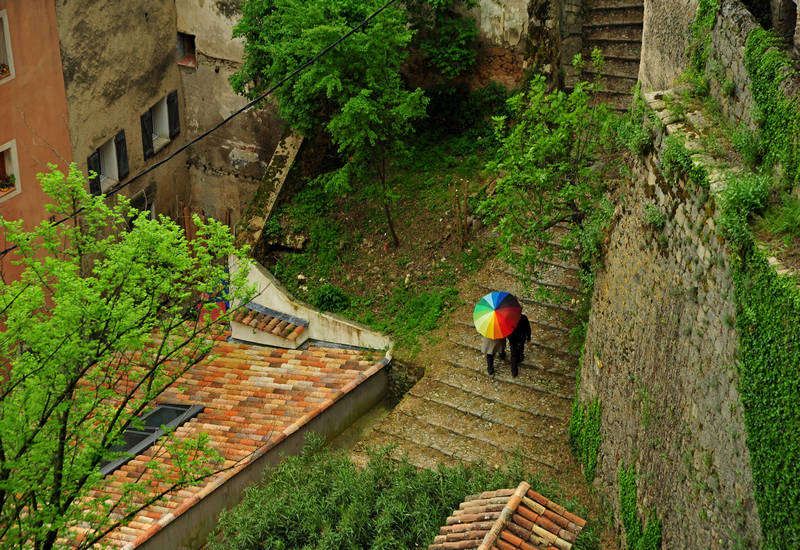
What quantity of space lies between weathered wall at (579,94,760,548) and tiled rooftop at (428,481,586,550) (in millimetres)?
1364

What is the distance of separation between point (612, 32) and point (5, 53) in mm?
11891

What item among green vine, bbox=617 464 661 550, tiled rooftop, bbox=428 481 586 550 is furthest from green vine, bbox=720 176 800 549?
green vine, bbox=617 464 661 550

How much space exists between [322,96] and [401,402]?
6.13 metres

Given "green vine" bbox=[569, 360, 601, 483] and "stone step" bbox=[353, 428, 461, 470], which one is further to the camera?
"stone step" bbox=[353, 428, 461, 470]

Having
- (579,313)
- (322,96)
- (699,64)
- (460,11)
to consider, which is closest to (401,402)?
(579,313)

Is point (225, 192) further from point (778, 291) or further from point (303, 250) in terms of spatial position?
point (778, 291)

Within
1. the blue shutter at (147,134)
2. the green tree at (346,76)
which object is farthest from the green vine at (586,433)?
the blue shutter at (147,134)

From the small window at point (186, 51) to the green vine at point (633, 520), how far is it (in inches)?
604

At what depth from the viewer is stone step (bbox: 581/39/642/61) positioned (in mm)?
19422

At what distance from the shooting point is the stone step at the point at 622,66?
1916 centimetres

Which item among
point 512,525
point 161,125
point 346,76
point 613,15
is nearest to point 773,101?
point 512,525

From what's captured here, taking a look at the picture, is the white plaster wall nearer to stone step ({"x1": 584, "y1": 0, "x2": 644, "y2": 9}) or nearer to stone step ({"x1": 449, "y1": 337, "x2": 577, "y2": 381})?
stone step ({"x1": 449, "y1": 337, "x2": 577, "y2": 381})

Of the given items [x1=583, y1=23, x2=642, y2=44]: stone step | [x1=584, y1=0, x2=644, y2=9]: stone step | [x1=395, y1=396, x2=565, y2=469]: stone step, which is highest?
[x1=584, y1=0, x2=644, y2=9]: stone step

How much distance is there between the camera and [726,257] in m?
9.53
